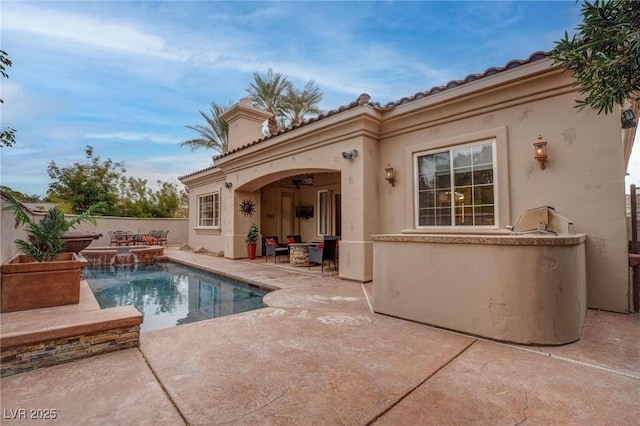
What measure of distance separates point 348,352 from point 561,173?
15.9ft

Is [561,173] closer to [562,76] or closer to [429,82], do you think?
[562,76]

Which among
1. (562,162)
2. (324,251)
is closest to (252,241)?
(324,251)

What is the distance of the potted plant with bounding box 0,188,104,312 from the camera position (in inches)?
161

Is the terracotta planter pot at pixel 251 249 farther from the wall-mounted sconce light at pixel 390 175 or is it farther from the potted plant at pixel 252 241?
the wall-mounted sconce light at pixel 390 175

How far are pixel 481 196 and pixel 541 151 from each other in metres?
1.28

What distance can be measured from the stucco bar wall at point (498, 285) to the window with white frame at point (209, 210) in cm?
1148

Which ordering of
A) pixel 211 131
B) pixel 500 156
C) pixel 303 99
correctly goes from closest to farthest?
pixel 500 156 → pixel 303 99 → pixel 211 131

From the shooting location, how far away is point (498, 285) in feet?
11.6

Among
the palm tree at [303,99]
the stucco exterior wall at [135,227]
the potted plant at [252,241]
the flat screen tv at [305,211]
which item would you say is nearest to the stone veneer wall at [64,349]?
the potted plant at [252,241]

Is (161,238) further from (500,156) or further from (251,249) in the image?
(500,156)

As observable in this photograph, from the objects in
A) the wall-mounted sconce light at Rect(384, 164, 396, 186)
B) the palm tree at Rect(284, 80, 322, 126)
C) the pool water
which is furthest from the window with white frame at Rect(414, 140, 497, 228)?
the palm tree at Rect(284, 80, 322, 126)

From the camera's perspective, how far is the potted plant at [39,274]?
409 centimetres

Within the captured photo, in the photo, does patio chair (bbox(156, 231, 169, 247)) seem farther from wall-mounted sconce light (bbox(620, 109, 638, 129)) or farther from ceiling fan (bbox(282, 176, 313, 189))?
wall-mounted sconce light (bbox(620, 109, 638, 129))

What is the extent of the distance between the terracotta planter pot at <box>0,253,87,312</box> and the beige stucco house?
4695 mm
